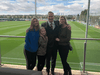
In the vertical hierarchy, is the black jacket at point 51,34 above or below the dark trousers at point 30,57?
above

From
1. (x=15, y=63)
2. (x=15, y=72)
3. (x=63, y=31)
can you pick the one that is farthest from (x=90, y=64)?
(x=15, y=72)

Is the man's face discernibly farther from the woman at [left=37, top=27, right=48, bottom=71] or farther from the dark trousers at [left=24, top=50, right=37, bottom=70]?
the dark trousers at [left=24, top=50, right=37, bottom=70]

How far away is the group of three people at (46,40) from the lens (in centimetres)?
213

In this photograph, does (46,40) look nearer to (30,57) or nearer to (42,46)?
(42,46)

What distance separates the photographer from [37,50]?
221 centimetres

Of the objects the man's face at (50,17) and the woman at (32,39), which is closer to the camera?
the woman at (32,39)

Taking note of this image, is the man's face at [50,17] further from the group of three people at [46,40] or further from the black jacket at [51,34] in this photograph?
the black jacket at [51,34]

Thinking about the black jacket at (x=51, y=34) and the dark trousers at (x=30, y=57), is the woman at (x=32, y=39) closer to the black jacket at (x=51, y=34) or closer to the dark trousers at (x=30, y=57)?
the dark trousers at (x=30, y=57)

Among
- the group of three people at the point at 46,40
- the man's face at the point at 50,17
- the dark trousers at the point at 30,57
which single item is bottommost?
the dark trousers at the point at 30,57

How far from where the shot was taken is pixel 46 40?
2.21 metres

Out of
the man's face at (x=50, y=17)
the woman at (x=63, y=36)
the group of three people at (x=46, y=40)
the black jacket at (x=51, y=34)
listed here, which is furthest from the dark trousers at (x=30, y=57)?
the man's face at (x=50, y=17)

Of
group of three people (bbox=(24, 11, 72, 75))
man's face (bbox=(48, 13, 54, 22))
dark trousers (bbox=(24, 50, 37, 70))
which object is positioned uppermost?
man's face (bbox=(48, 13, 54, 22))

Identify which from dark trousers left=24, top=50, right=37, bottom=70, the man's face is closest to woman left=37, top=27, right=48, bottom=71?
dark trousers left=24, top=50, right=37, bottom=70

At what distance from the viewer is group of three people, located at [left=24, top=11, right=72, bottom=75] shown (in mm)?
2131
